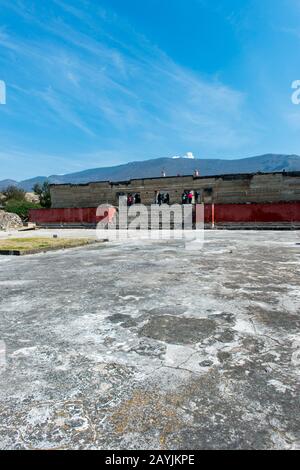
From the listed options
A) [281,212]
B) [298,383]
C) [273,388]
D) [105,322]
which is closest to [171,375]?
[273,388]

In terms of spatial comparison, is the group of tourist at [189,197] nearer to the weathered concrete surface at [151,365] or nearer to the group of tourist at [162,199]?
the group of tourist at [162,199]

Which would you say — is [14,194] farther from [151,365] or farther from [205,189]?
[151,365]

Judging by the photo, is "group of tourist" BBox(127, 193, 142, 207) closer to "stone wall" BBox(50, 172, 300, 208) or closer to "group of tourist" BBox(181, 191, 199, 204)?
"stone wall" BBox(50, 172, 300, 208)

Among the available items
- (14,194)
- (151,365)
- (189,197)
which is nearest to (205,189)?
(189,197)

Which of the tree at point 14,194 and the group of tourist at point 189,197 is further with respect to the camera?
the tree at point 14,194

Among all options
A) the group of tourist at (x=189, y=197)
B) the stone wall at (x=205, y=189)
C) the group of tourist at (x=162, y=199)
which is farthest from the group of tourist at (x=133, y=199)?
the group of tourist at (x=189, y=197)

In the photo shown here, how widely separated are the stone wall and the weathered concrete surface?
26.7m

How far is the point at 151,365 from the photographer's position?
3.00 meters

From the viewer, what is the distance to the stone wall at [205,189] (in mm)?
30719

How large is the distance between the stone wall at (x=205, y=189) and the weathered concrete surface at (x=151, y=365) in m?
26.7

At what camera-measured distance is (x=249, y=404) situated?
7.89ft

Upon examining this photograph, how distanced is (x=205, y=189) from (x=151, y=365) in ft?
103
